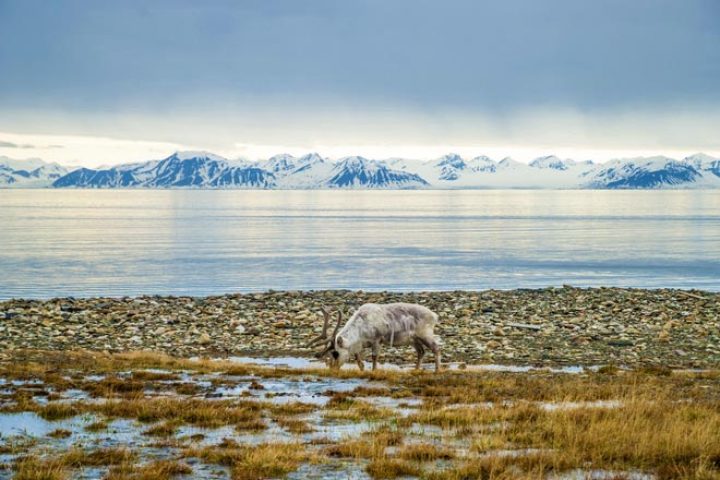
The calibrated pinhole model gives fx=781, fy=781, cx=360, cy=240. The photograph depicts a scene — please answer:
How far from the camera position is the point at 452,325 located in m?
32.1

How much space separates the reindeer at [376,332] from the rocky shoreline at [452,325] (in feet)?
12.8

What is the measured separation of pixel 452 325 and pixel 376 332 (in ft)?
40.4

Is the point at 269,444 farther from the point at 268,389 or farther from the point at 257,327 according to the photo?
the point at 257,327

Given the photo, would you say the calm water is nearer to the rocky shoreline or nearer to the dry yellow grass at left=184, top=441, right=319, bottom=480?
the rocky shoreline

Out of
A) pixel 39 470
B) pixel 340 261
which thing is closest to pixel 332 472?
pixel 39 470

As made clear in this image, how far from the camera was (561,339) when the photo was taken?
28.9 meters

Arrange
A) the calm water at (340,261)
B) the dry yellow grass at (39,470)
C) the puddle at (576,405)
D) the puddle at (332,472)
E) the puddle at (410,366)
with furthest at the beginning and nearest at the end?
the calm water at (340,261), the puddle at (410,366), the puddle at (576,405), the puddle at (332,472), the dry yellow grass at (39,470)

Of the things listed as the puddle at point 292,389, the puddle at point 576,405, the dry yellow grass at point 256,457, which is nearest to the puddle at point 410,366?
the puddle at point 292,389

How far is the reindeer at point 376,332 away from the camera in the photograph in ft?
66.0

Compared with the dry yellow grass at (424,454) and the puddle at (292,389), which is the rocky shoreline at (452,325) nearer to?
the puddle at (292,389)

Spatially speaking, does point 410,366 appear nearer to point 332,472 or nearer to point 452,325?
point 452,325

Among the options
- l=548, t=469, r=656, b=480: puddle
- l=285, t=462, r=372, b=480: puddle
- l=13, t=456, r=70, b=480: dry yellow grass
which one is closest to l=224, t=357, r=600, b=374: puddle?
l=285, t=462, r=372, b=480: puddle

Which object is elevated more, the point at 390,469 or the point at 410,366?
the point at 390,469

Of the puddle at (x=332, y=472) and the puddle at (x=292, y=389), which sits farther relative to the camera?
the puddle at (x=292, y=389)
